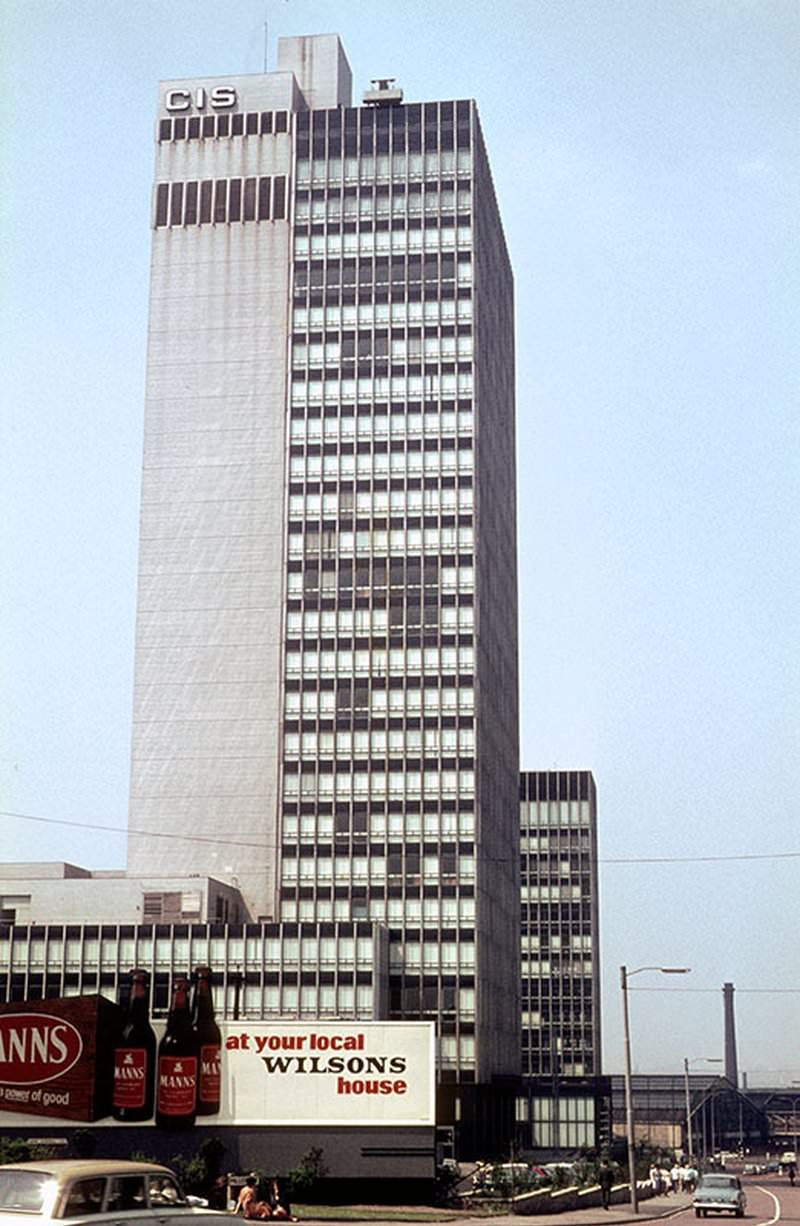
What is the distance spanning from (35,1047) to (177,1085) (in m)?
5.06

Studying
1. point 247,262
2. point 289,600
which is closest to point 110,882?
point 289,600

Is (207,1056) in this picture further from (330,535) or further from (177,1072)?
(330,535)

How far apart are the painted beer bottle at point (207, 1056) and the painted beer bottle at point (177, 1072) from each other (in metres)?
0.24

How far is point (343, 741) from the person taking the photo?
13188cm

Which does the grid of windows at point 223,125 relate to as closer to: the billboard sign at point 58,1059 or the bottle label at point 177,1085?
the billboard sign at point 58,1059

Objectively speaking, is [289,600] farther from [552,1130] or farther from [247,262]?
[552,1130]

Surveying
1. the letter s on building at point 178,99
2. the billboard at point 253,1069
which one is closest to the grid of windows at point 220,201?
the letter s on building at point 178,99

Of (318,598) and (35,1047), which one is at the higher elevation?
(318,598)

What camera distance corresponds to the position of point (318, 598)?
134125mm

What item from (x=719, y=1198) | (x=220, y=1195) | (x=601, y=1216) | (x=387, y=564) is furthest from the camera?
(x=387, y=564)

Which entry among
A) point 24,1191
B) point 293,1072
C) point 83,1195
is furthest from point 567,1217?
point 24,1191

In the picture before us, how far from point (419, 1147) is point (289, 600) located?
79.4 meters

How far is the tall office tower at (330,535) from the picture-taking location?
130 m

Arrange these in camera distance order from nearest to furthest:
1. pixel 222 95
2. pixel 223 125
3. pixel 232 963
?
pixel 232 963 → pixel 223 125 → pixel 222 95
